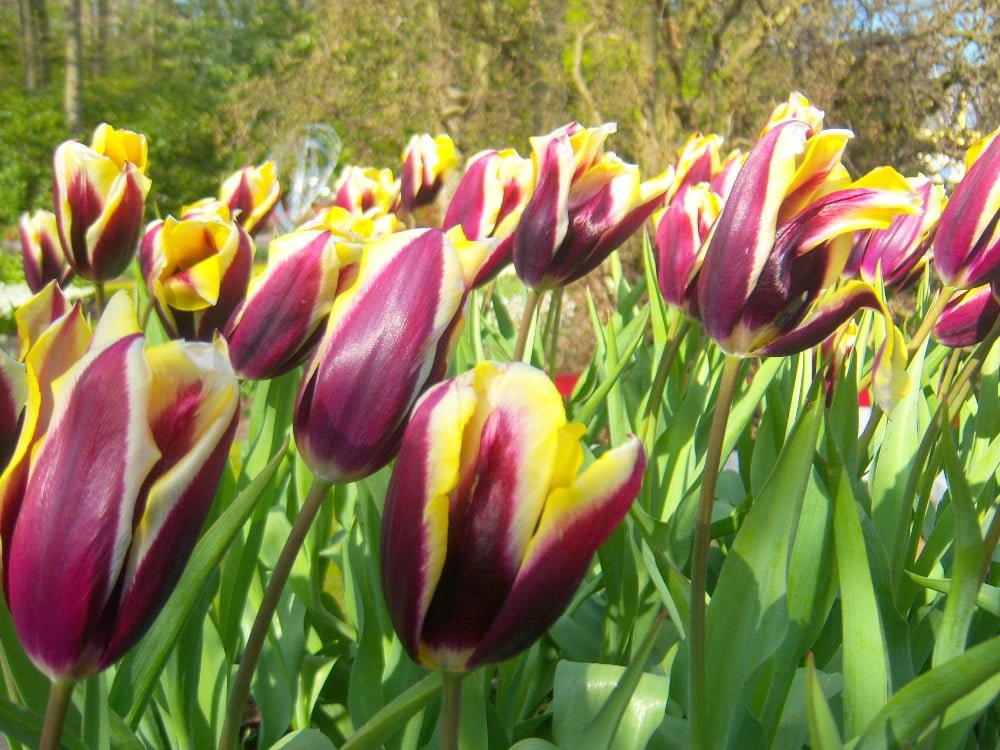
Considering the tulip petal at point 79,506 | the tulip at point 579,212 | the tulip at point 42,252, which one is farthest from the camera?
the tulip at point 42,252

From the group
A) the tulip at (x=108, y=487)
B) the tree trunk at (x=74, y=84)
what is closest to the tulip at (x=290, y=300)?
the tulip at (x=108, y=487)

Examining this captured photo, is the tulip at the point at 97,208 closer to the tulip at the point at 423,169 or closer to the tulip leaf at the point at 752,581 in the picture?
the tulip at the point at 423,169

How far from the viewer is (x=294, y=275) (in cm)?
76

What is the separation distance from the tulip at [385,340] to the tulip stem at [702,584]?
8.9 inches

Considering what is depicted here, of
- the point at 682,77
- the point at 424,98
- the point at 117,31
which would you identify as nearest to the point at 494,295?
the point at 682,77

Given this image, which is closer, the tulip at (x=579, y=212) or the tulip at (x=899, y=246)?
the tulip at (x=579, y=212)

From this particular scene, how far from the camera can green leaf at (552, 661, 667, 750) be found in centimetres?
70

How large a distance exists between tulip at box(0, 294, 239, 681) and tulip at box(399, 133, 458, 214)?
4.87 feet

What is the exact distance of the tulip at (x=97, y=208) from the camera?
121 centimetres

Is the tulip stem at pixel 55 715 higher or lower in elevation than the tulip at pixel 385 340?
lower

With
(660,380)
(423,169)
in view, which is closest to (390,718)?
(660,380)

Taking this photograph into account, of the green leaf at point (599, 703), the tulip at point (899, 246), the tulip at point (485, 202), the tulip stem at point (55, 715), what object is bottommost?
the green leaf at point (599, 703)

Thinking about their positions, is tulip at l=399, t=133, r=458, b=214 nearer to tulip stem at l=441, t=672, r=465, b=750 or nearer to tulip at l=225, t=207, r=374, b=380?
tulip at l=225, t=207, r=374, b=380

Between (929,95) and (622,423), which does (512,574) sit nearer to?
(622,423)
